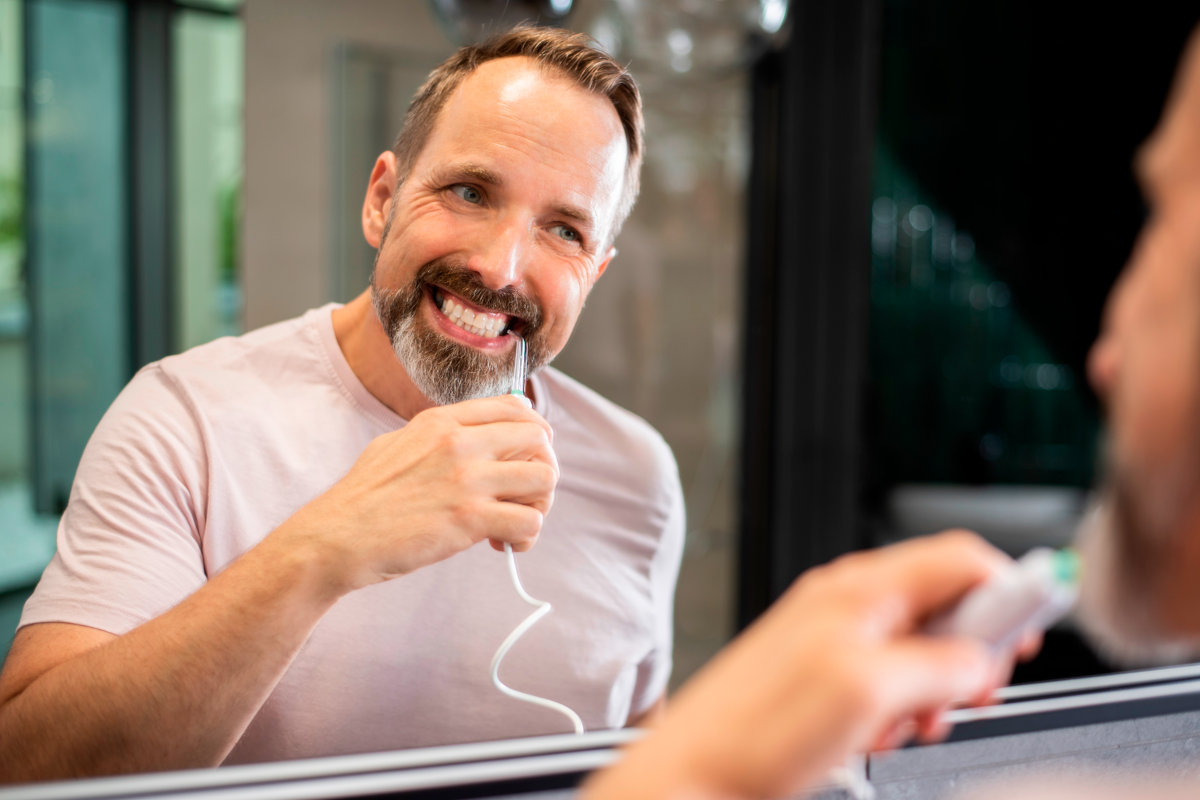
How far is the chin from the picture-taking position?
1.19 ft

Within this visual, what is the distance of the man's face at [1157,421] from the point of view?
Result: 1.14 ft

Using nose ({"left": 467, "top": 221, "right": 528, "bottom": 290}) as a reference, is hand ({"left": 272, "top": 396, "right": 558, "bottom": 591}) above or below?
below

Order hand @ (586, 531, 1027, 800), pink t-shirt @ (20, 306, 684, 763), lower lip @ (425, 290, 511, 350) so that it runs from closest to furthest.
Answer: hand @ (586, 531, 1027, 800), pink t-shirt @ (20, 306, 684, 763), lower lip @ (425, 290, 511, 350)

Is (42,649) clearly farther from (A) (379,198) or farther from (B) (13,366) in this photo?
(B) (13,366)

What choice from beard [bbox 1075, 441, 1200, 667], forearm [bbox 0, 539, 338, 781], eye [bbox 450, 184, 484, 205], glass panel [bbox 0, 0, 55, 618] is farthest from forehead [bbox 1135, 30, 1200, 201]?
glass panel [bbox 0, 0, 55, 618]

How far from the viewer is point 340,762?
46 centimetres

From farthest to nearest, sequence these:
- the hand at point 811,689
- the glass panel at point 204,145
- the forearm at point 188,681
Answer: the glass panel at point 204,145
the forearm at point 188,681
the hand at point 811,689

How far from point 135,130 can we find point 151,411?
7.77ft

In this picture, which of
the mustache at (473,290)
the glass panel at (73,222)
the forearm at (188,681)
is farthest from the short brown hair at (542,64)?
the glass panel at (73,222)

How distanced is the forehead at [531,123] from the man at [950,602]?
23.9 inches

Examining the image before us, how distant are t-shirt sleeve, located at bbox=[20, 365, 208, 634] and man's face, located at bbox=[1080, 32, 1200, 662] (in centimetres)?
72

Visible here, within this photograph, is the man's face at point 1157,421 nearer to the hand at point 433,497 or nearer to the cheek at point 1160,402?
the cheek at point 1160,402

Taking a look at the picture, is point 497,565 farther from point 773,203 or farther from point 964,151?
point 964,151

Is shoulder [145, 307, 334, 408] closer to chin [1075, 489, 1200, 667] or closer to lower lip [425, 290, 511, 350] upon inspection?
lower lip [425, 290, 511, 350]
